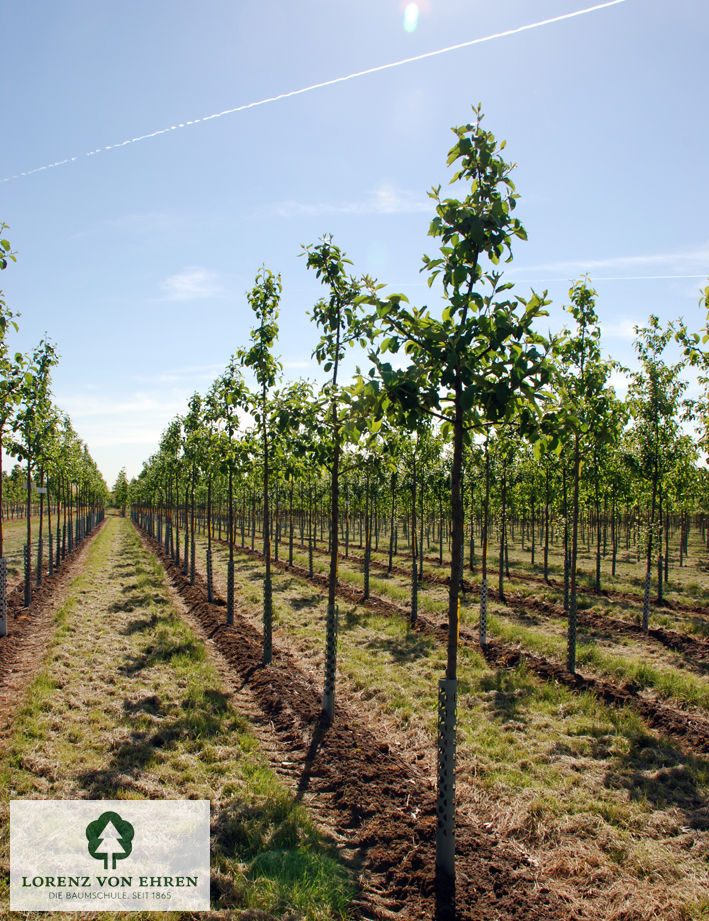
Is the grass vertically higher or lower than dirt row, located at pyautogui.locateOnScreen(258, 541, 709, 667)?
higher

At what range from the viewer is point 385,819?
5.81 m

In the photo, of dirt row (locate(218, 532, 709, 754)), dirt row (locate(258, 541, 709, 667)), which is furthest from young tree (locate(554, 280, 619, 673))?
dirt row (locate(258, 541, 709, 667))

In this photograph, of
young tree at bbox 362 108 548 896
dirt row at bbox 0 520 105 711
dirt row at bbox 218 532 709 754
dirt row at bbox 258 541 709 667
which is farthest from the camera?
dirt row at bbox 258 541 709 667

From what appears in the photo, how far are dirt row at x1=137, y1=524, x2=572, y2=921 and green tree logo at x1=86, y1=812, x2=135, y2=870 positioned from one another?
203 cm

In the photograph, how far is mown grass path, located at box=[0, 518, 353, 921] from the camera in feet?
15.2

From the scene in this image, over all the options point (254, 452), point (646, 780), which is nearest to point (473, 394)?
point (646, 780)

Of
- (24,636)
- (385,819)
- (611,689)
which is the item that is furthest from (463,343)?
(24,636)

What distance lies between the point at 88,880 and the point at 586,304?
1178 cm

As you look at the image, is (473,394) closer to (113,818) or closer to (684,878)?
(684,878)

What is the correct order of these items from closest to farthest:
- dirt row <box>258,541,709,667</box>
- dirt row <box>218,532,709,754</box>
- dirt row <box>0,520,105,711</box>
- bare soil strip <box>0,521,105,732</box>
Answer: dirt row <box>218,532,709,754</box> < bare soil strip <box>0,521,105,732</box> < dirt row <box>0,520,105,711</box> < dirt row <box>258,541,709,667</box>

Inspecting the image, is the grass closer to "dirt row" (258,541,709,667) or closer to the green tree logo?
the green tree logo

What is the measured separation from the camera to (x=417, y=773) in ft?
22.8

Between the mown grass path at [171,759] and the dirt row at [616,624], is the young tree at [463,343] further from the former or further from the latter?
the dirt row at [616,624]

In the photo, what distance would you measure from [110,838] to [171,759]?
5.42 ft
